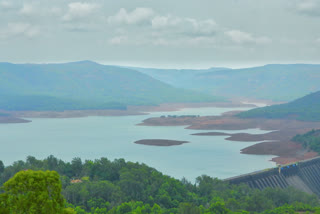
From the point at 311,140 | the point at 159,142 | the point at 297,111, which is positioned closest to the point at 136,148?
the point at 159,142

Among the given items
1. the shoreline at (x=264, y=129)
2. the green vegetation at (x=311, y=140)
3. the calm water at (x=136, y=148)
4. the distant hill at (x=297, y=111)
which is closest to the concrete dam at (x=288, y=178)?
the calm water at (x=136, y=148)

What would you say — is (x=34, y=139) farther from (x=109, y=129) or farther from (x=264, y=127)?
(x=264, y=127)

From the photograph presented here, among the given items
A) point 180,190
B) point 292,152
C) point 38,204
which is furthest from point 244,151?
point 38,204

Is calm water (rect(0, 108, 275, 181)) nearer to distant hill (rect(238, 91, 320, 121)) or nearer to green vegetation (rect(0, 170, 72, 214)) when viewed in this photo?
distant hill (rect(238, 91, 320, 121))

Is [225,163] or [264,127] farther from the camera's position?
[264,127]

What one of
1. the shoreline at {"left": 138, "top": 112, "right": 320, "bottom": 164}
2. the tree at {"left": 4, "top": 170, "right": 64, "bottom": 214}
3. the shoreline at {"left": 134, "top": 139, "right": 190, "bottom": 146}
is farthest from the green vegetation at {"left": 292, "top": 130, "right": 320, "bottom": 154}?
the tree at {"left": 4, "top": 170, "right": 64, "bottom": 214}

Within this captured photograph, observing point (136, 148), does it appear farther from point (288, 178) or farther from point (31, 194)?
point (31, 194)

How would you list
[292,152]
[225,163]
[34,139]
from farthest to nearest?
[34,139] < [292,152] < [225,163]
